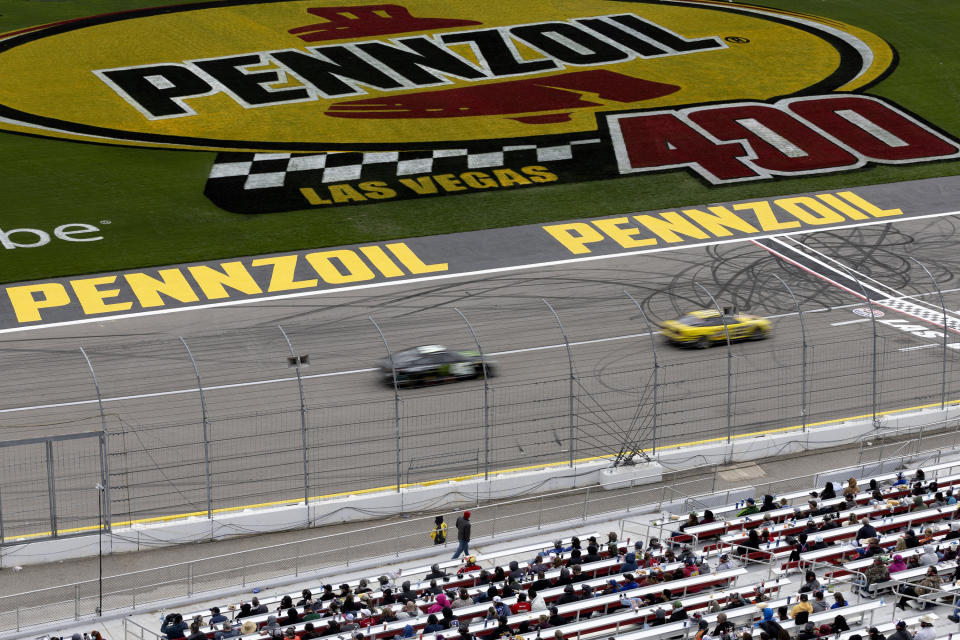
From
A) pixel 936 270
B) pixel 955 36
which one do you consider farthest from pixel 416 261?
pixel 955 36

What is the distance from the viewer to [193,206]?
1779 inches

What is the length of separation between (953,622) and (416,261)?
22.9 metres

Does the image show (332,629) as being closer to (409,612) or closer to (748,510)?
(409,612)

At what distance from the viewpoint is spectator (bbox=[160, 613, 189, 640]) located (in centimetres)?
2130

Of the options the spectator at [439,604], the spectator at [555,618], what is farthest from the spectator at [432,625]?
the spectator at [555,618]

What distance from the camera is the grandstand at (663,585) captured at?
835 inches

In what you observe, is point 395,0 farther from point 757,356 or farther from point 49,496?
point 49,496

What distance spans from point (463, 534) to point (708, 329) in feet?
35.6

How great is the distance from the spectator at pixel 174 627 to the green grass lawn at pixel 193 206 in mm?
20409

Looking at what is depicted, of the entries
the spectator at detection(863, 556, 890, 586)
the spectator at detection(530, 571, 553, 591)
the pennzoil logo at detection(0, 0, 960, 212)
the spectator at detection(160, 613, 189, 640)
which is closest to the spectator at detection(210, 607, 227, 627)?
the spectator at detection(160, 613, 189, 640)

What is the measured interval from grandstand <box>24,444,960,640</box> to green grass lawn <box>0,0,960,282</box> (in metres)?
18.4

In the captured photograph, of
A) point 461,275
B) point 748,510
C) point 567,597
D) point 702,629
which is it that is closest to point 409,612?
point 567,597

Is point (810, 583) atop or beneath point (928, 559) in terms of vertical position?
atop

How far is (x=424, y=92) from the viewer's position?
182 feet
